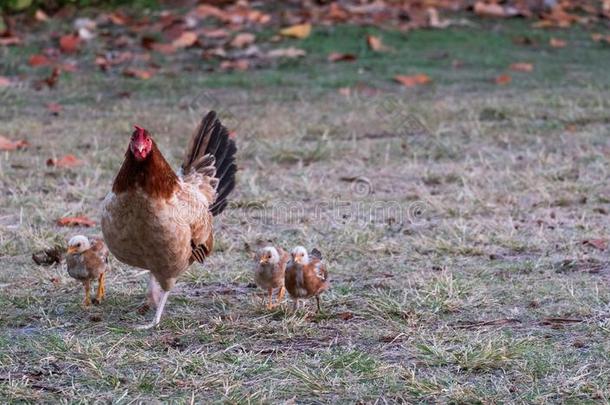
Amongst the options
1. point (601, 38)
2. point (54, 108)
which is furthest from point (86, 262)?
point (601, 38)

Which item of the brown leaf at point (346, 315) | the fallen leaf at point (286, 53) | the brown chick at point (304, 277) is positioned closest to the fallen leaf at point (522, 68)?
the fallen leaf at point (286, 53)

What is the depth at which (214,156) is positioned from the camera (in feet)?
20.9

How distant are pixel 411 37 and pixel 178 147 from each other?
518 cm

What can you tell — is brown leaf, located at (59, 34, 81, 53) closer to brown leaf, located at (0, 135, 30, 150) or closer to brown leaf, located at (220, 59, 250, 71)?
brown leaf, located at (220, 59, 250, 71)

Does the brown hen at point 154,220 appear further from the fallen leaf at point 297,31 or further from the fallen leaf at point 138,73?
the fallen leaf at point 297,31

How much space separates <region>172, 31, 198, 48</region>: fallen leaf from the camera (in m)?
12.4

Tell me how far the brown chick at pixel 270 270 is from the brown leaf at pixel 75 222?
5.66 ft

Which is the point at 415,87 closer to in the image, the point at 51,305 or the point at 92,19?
the point at 92,19

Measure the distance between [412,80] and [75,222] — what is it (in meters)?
5.28

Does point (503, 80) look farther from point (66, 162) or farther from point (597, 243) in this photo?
point (597, 243)

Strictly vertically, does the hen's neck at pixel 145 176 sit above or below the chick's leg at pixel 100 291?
above

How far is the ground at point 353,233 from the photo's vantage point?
14.9 ft

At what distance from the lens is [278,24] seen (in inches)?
527

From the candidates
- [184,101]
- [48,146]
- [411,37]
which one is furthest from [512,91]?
[48,146]
